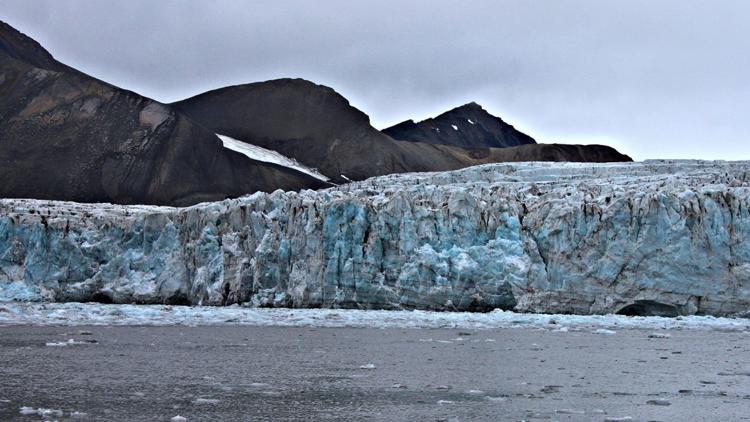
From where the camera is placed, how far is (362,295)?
24.5 metres

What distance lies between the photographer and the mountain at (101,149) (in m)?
52.8

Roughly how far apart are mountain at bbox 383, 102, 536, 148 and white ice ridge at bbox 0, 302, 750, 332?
2639 inches

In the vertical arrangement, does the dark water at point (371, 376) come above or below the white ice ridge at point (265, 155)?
below

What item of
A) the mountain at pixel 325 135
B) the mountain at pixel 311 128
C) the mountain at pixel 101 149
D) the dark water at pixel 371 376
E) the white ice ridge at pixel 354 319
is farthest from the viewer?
the mountain at pixel 325 135

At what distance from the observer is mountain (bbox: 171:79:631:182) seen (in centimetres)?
7100

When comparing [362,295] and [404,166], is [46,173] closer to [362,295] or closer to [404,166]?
[404,166]

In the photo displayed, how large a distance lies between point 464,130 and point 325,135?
26609 mm

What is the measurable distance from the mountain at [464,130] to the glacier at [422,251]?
61.7m

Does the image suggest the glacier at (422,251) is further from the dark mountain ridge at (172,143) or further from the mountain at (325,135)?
the mountain at (325,135)

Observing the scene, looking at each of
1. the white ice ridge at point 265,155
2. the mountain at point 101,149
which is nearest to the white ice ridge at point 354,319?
the mountain at point 101,149

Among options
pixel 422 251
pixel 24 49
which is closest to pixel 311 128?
pixel 24 49

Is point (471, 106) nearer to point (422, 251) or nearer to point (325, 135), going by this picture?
point (325, 135)

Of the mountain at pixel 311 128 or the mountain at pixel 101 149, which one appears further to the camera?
the mountain at pixel 311 128

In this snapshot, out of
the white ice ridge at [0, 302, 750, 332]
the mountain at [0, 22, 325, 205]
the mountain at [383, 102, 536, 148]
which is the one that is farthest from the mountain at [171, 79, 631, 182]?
the white ice ridge at [0, 302, 750, 332]
